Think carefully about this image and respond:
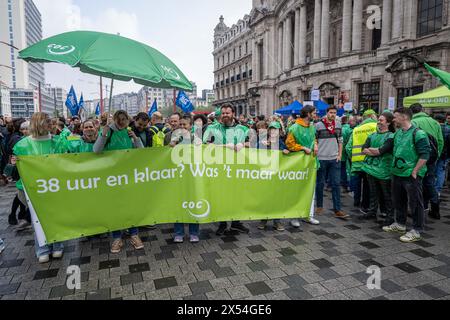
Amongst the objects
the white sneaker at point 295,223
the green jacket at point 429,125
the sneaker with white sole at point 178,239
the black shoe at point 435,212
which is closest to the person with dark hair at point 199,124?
the sneaker with white sole at point 178,239

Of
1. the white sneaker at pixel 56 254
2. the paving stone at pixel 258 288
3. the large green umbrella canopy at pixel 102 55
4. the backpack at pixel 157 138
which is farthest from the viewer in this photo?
the backpack at pixel 157 138

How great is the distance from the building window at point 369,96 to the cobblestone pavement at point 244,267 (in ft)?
72.8

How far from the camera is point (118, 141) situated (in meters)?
4.42

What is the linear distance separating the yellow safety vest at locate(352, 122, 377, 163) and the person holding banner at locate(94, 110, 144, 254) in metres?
4.60

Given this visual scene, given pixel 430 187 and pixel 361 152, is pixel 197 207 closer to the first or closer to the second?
pixel 361 152

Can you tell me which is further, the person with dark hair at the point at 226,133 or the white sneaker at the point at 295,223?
the white sneaker at the point at 295,223

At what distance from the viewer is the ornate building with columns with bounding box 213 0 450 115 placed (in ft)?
65.8

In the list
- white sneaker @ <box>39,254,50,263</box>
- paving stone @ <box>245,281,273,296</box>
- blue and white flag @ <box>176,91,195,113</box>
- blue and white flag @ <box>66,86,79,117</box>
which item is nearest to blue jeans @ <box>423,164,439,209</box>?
paving stone @ <box>245,281,273,296</box>

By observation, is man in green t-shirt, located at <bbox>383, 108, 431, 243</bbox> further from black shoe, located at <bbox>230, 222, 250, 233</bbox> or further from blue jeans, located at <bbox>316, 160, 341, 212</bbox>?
black shoe, located at <bbox>230, 222, 250, 233</bbox>

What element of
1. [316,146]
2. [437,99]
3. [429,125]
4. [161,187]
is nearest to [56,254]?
[161,187]

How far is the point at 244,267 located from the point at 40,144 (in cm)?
324

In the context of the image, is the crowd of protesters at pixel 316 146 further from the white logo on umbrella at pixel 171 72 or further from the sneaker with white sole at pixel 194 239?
the white logo on umbrella at pixel 171 72

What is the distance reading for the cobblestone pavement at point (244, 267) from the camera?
11.1ft

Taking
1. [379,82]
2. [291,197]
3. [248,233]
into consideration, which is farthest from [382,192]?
[379,82]
